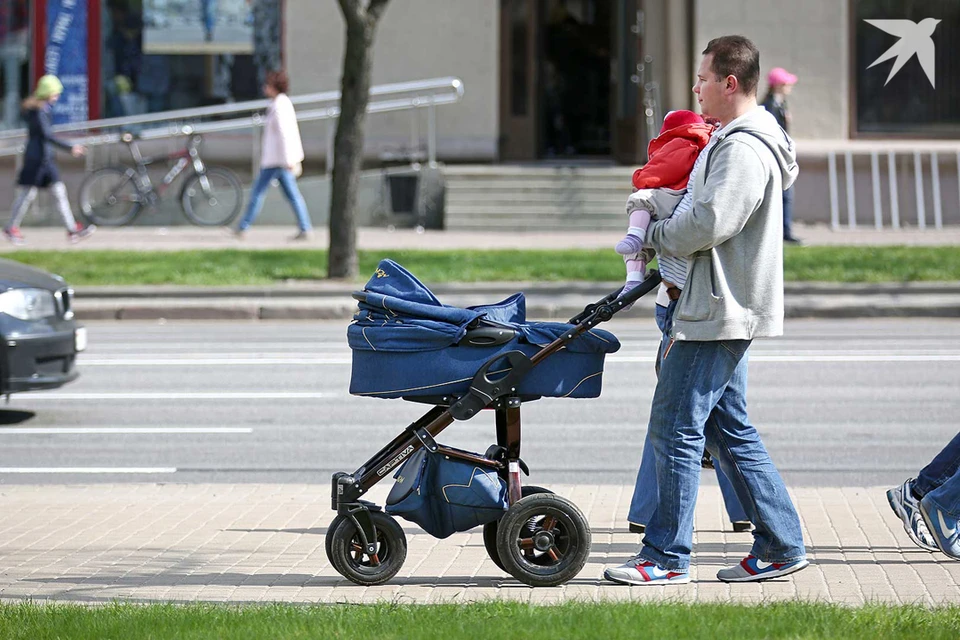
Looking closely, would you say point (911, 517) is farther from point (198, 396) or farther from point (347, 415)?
point (198, 396)


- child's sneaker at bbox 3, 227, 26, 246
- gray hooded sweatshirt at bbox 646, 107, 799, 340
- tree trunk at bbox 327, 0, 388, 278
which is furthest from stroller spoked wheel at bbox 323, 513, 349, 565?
child's sneaker at bbox 3, 227, 26, 246

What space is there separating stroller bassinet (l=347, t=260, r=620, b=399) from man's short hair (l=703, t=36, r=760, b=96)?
1.03 metres

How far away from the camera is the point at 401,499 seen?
5.40m

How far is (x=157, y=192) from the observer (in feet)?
69.8

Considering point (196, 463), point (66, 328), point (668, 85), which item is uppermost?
point (668, 85)

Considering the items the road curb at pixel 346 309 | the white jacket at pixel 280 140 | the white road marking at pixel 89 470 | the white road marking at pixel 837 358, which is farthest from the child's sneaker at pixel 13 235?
the white road marking at pixel 89 470

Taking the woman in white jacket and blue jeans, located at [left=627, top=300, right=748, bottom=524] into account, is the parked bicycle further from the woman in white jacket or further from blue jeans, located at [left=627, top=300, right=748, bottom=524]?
blue jeans, located at [left=627, top=300, right=748, bottom=524]

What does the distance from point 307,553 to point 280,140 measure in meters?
13.4

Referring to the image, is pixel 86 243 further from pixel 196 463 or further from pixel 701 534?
pixel 701 534

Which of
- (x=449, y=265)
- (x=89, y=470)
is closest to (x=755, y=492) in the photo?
A: (x=89, y=470)

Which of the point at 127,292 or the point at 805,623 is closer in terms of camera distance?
the point at 805,623

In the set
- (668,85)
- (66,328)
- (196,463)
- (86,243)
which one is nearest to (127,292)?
(86,243)

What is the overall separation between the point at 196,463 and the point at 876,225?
1499 cm

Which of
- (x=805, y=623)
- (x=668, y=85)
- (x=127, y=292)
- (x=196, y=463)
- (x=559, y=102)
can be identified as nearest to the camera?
(x=805, y=623)
